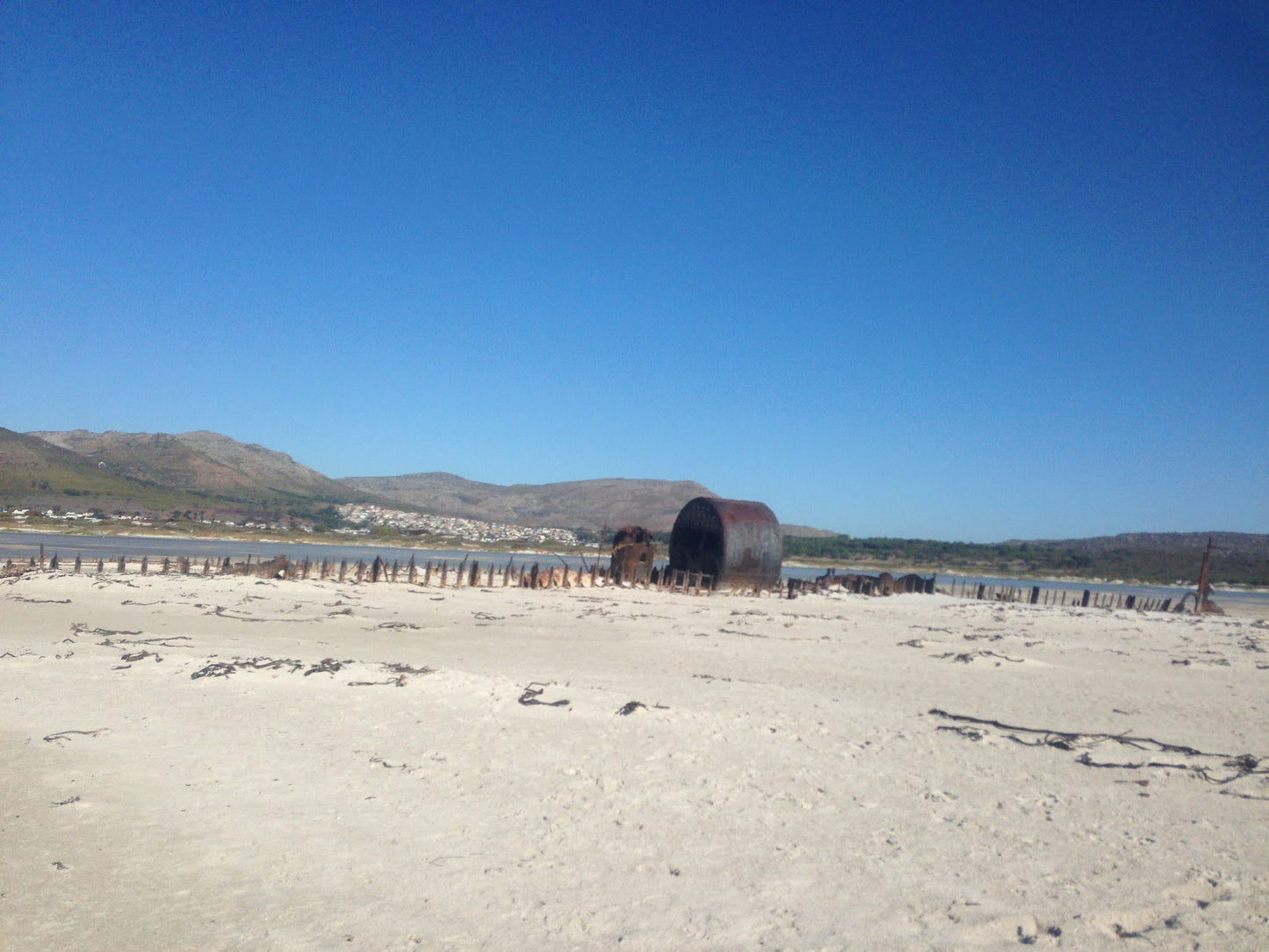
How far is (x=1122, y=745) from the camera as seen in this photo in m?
8.30

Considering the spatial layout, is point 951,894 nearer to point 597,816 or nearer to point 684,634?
point 597,816

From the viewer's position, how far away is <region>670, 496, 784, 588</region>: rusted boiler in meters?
26.7

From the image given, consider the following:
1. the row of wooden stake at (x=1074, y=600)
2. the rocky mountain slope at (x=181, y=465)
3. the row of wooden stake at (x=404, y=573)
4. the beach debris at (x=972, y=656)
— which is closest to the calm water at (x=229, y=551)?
the row of wooden stake at (x=404, y=573)

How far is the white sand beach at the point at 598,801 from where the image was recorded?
4.36 metres

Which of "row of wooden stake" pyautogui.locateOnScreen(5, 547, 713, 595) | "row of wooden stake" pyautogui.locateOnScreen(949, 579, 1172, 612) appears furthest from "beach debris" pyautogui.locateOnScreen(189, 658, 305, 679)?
"row of wooden stake" pyautogui.locateOnScreen(949, 579, 1172, 612)

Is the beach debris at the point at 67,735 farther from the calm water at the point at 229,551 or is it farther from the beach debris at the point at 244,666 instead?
the calm water at the point at 229,551

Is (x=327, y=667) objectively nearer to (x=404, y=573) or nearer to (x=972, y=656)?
(x=972, y=656)

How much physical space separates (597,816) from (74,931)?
291 cm

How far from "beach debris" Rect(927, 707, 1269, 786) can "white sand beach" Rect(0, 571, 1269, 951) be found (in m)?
0.04

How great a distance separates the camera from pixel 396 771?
6547 mm

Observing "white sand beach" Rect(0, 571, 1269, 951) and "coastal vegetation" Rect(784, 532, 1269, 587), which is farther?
"coastal vegetation" Rect(784, 532, 1269, 587)

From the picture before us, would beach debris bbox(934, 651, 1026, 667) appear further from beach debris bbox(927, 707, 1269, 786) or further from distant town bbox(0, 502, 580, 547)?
distant town bbox(0, 502, 580, 547)

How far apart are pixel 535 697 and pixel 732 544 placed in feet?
59.6

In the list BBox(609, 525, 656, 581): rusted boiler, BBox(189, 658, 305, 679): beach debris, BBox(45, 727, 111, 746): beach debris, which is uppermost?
BBox(609, 525, 656, 581): rusted boiler
